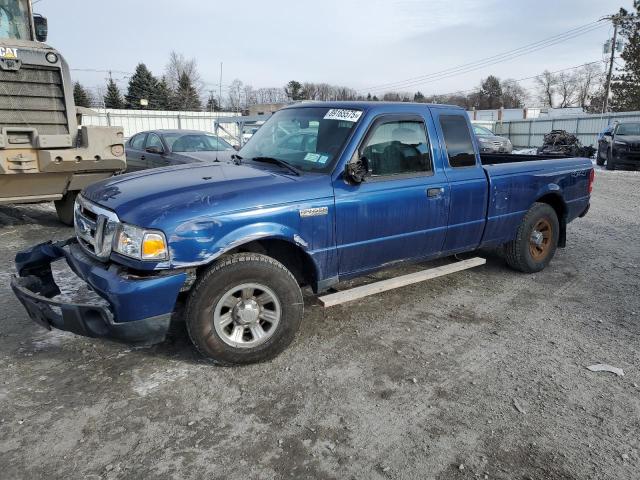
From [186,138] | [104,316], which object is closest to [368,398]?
[104,316]

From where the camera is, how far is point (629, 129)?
715 inches

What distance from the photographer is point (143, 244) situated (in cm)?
304

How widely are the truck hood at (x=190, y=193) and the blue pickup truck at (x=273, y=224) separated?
0.01 meters

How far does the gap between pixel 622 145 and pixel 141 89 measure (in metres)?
49.1

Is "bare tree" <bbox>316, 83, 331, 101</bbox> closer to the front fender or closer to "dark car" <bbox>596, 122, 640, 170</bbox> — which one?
"dark car" <bbox>596, 122, 640, 170</bbox>

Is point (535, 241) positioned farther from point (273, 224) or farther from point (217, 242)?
point (217, 242)

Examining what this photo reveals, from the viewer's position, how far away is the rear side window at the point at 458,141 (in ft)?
14.9

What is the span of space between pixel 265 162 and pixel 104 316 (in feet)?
6.37

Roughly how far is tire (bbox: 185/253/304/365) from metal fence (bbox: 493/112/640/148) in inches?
1052

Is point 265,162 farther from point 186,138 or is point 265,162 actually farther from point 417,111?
point 186,138

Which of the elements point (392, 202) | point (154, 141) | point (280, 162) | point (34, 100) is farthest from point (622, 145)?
point (34, 100)

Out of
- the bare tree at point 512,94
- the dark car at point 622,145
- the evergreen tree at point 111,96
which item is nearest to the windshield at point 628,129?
the dark car at point 622,145

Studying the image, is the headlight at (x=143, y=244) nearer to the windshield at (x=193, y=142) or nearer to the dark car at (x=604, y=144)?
the windshield at (x=193, y=142)

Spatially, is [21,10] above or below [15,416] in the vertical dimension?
above
